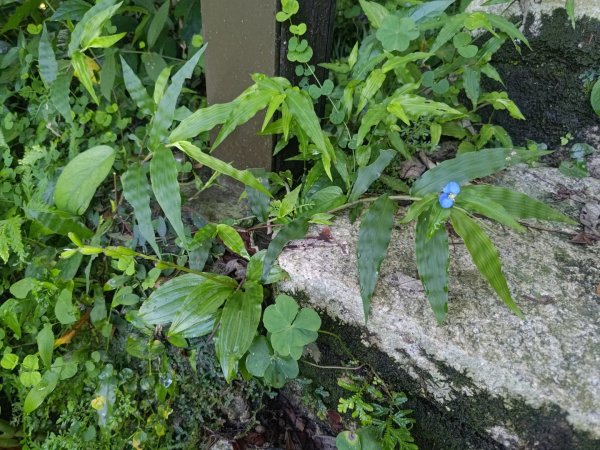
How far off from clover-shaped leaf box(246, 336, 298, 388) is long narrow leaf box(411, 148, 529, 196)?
2.26 feet

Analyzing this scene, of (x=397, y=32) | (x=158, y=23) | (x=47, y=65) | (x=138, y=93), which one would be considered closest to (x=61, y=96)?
(x=47, y=65)

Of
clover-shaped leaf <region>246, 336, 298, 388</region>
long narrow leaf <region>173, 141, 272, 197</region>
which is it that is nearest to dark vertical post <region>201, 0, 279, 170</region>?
long narrow leaf <region>173, 141, 272, 197</region>

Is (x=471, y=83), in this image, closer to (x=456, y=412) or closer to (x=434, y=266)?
(x=434, y=266)

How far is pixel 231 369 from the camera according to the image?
147cm

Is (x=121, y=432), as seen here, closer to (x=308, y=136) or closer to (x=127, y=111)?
(x=308, y=136)

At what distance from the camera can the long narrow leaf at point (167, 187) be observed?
149cm

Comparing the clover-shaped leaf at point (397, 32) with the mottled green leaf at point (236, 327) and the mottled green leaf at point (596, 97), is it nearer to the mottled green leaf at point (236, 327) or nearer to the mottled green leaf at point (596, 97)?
the mottled green leaf at point (596, 97)

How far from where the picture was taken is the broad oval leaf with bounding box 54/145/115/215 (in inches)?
67.4

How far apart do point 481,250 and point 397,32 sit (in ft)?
2.79

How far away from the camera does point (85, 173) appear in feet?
5.66

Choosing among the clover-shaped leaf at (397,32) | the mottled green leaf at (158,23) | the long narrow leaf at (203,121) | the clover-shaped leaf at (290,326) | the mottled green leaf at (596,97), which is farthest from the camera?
the mottled green leaf at (158,23)

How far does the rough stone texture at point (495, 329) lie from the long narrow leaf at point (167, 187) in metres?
0.38

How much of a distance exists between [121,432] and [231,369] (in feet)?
2.15

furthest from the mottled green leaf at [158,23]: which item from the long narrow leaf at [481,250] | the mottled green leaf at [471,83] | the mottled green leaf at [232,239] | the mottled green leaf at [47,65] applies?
the long narrow leaf at [481,250]
